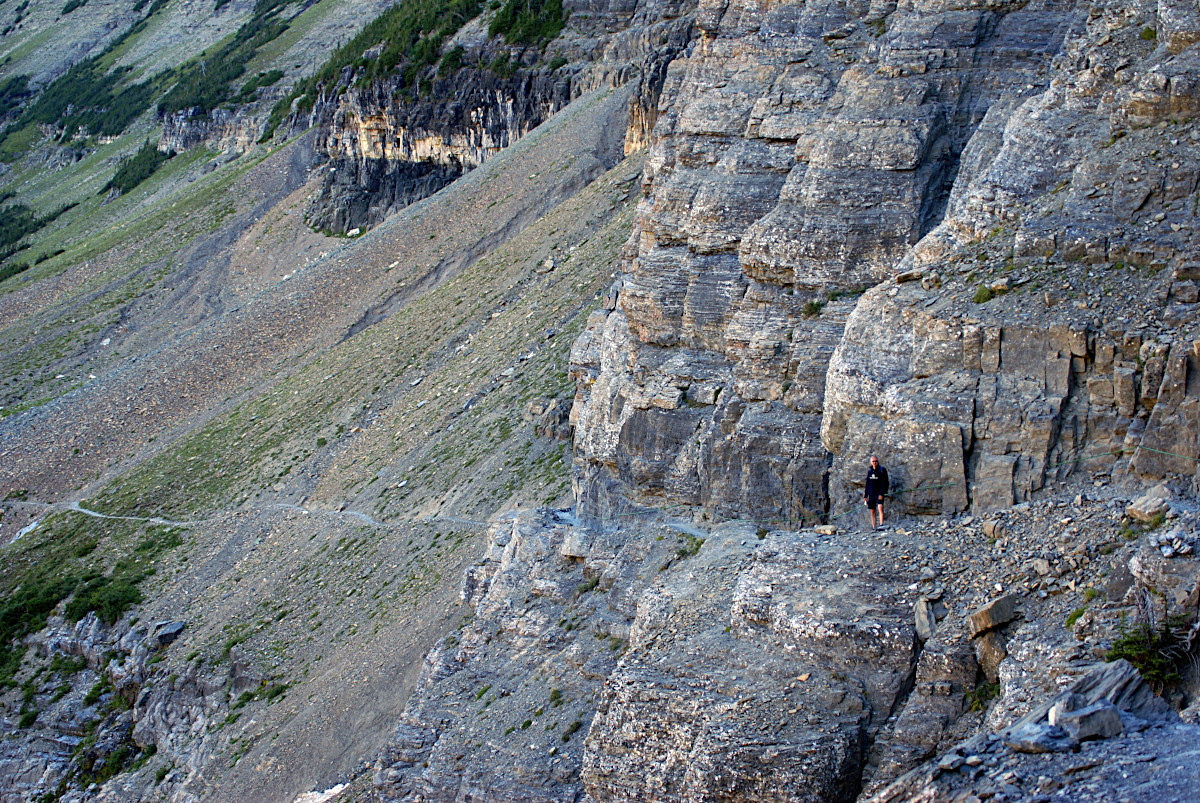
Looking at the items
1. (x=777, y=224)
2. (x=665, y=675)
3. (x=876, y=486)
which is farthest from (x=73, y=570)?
(x=876, y=486)

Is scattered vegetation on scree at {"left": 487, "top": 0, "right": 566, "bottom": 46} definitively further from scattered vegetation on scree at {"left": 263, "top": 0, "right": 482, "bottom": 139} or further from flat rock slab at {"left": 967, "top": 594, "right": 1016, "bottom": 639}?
flat rock slab at {"left": 967, "top": 594, "right": 1016, "bottom": 639}

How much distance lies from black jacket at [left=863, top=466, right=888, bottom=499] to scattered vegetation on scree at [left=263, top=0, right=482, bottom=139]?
6426cm

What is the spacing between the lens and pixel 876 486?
619 inches

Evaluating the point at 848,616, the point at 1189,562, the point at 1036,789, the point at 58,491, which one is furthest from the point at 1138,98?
the point at 58,491

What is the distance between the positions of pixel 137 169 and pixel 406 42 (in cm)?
4333

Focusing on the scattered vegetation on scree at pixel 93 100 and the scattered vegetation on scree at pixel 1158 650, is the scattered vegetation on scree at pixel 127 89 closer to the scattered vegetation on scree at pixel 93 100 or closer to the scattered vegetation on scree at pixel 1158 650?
the scattered vegetation on scree at pixel 93 100

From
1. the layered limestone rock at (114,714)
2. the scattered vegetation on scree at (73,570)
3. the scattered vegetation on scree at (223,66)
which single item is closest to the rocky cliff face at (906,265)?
the layered limestone rock at (114,714)

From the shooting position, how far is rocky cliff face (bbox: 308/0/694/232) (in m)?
63.0

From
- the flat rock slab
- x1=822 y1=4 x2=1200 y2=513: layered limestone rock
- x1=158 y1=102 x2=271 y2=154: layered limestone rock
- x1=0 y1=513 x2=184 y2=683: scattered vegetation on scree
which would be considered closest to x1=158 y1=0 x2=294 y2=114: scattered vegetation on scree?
x1=158 y1=102 x2=271 y2=154: layered limestone rock

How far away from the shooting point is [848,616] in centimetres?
1446

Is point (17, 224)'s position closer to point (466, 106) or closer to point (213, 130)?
point (213, 130)

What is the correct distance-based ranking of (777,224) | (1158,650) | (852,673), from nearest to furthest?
(1158,650) < (852,673) < (777,224)

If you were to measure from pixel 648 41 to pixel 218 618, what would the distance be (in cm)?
3937

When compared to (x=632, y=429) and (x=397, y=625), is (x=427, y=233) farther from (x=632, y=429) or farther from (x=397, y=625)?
(x=632, y=429)
